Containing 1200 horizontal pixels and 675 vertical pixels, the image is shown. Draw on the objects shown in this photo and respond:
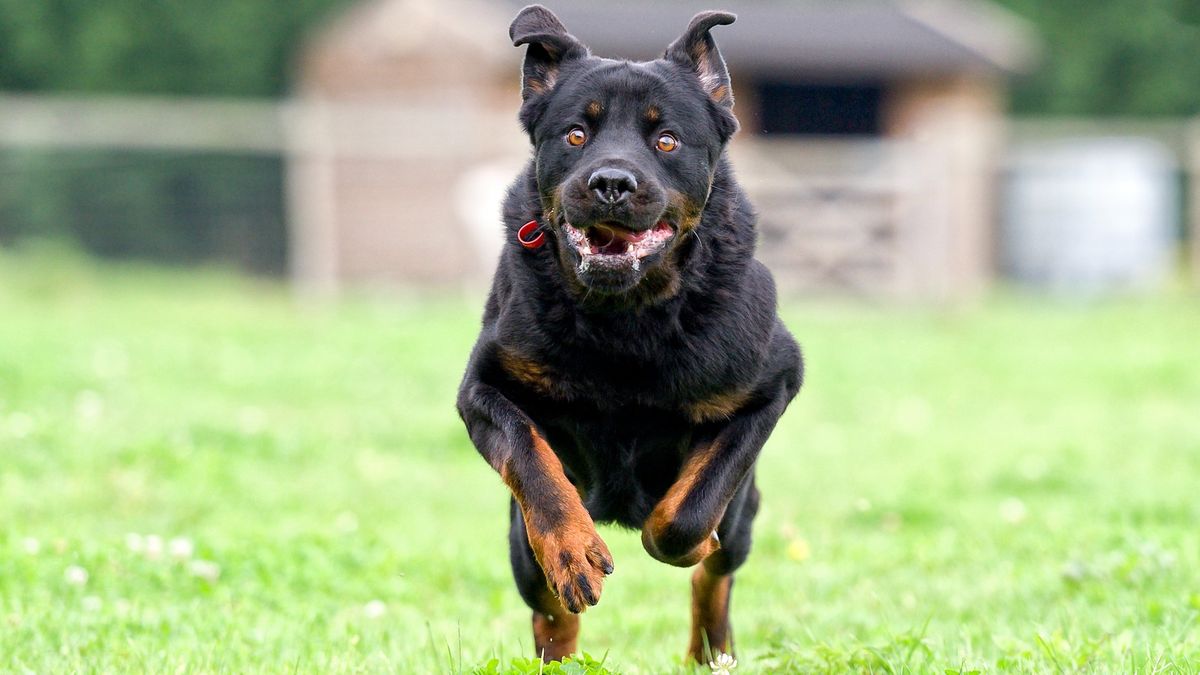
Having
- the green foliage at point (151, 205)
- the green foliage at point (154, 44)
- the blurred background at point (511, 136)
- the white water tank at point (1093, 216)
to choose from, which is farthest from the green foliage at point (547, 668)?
the green foliage at point (154, 44)

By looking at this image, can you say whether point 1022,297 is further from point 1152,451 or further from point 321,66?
point 1152,451

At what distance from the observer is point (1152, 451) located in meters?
9.01

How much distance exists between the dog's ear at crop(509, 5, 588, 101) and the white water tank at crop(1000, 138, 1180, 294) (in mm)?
20373

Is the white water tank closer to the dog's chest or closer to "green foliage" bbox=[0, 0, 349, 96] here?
"green foliage" bbox=[0, 0, 349, 96]

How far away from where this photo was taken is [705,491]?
399 centimetres

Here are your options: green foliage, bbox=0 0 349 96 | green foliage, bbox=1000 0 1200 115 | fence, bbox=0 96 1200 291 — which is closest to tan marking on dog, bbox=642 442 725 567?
fence, bbox=0 96 1200 291

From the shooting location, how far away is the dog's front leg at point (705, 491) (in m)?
3.94

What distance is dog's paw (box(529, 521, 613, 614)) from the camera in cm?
371

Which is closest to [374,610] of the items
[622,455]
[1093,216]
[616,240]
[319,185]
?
[622,455]

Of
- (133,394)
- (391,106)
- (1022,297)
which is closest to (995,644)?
(133,394)

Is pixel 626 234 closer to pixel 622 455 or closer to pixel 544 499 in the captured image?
pixel 622 455

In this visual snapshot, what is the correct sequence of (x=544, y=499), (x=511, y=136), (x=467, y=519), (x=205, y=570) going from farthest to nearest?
(x=511, y=136), (x=467, y=519), (x=205, y=570), (x=544, y=499)

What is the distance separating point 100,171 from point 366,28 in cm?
669

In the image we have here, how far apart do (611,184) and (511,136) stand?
53.8 ft
